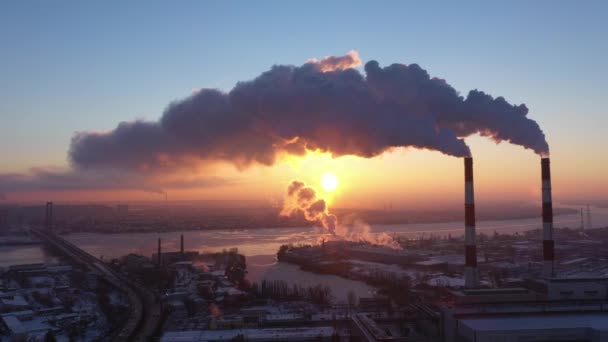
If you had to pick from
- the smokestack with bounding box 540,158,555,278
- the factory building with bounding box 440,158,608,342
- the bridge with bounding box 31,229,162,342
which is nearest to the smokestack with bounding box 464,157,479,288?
the factory building with bounding box 440,158,608,342

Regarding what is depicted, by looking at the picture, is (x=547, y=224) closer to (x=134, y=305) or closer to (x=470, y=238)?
(x=470, y=238)

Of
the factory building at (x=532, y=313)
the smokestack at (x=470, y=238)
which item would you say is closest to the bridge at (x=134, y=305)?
the factory building at (x=532, y=313)

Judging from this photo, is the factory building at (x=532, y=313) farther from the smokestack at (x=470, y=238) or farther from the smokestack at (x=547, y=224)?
the smokestack at (x=470, y=238)

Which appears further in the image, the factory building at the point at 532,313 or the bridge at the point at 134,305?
the bridge at the point at 134,305

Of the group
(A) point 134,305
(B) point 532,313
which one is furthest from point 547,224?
(A) point 134,305

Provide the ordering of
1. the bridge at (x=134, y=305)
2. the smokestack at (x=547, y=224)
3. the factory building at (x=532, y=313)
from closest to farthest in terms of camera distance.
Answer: the factory building at (x=532, y=313) < the smokestack at (x=547, y=224) < the bridge at (x=134, y=305)

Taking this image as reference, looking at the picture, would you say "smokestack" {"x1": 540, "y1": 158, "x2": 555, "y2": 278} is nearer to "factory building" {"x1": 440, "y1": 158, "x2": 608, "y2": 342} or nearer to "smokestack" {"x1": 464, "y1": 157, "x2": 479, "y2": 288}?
"factory building" {"x1": 440, "y1": 158, "x2": 608, "y2": 342}
